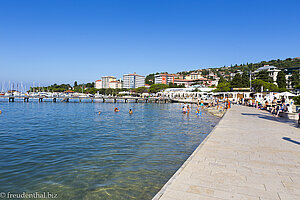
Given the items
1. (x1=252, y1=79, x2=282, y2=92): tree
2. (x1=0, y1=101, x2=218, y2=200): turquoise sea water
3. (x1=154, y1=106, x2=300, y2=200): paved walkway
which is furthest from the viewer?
(x1=252, y1=79, x2=282, y2=92): tree

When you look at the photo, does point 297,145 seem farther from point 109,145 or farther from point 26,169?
point 26,169

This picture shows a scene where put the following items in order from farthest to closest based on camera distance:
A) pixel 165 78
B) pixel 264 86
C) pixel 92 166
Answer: pixel 165 78 < pixel 264 86 < pixel 92 166

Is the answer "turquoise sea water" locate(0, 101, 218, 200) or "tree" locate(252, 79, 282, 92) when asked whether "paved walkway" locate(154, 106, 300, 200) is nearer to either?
"turquoise sea water" locate(0, 101, 218, 200)

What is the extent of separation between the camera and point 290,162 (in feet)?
19.7

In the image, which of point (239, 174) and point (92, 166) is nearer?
point (239, 174)

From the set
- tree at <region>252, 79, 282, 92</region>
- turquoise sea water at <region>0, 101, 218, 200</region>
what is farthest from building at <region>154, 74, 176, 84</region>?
turquoise sea water at <region>0, 101, 218, 200</region>

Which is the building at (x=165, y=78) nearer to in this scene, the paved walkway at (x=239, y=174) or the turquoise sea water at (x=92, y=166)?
the turquoise sea water at (x=92, y=166)

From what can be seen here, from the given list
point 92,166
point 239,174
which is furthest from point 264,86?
point 239,174

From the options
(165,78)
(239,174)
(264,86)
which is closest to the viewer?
(239,174)

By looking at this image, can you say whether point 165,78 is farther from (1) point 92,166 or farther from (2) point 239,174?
(2) point 239,174

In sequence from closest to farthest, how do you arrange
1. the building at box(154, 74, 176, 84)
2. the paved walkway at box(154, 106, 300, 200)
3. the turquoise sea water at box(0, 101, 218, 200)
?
the paved walkway at box(154, 106, 300, 200)
the turquoise sea water at box(0, 101, 218, 200)
the building at box(154, 74, 176, 84)

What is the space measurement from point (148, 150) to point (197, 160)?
14.7 feet

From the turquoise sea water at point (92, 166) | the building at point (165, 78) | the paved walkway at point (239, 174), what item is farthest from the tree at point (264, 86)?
the building at point (165, 78)

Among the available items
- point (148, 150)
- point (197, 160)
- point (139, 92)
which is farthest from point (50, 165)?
point (139, 92)
